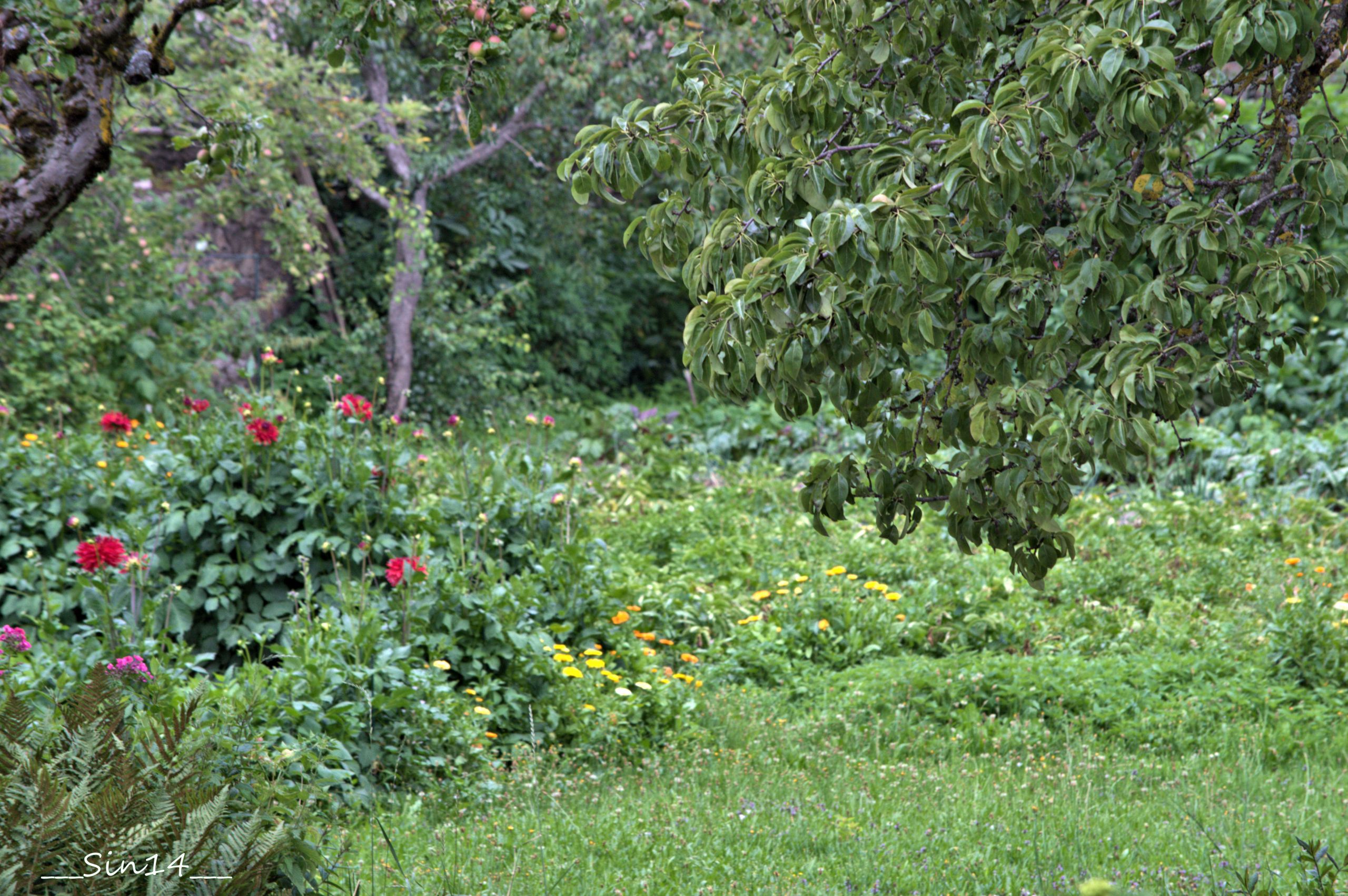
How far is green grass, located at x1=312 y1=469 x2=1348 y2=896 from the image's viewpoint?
337 cm

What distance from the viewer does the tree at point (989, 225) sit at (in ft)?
6.77

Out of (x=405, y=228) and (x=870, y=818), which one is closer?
(x=870, y=818)

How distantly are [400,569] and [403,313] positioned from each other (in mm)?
7400

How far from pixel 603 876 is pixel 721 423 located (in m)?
8.17

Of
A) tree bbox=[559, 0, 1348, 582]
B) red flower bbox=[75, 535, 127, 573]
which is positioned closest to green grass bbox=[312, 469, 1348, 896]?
tree bbox=[559, 0, 1348, 582]

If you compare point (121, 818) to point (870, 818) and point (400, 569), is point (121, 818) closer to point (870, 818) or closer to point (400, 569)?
point (400, 569)

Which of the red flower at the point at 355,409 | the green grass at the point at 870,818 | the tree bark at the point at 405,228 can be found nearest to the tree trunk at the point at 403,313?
the tree bark at the point at 405,228

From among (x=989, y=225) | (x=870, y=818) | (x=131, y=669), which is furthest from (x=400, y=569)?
(x=989, y=225)

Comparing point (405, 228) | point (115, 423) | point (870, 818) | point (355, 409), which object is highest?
point (405, 228)

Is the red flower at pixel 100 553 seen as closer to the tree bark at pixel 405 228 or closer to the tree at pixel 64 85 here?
the tree at pixel 64 85

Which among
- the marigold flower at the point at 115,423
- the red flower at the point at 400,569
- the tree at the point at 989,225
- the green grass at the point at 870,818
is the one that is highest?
the tree at the point at 989,225

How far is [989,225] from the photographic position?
2.37 metres

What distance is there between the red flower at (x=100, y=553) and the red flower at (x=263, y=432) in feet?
3.20

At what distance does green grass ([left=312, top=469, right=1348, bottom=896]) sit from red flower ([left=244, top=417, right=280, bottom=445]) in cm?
182
